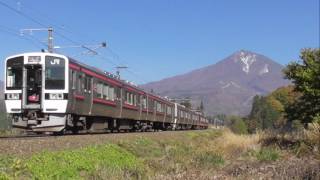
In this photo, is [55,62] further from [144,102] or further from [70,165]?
[144,102]

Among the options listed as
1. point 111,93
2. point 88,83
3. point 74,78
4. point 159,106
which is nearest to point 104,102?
point 111,93

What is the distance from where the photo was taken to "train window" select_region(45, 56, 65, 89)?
69.9 feet

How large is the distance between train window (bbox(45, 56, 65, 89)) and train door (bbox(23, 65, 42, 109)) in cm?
28

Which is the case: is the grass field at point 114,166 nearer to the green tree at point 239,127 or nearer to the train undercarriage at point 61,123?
the train undercarriage at point 61,123

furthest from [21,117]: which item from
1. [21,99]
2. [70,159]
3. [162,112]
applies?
[162,112]

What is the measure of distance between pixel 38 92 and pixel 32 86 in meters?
0.31

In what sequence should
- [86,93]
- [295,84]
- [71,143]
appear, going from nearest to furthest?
1. [71,143]
2. [86,93]
3. [295,84]

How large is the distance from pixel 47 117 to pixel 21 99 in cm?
112

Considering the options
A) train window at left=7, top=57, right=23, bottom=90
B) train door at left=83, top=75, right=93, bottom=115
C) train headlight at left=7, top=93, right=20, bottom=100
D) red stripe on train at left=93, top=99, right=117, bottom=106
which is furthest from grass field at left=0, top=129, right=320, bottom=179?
red stripe on train at left=93, top=99, right=117, bottom=106

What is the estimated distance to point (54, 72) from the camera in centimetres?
2144

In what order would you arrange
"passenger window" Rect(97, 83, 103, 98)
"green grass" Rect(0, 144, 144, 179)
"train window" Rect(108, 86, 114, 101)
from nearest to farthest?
"green grass" Rect(0, 144, 144, 179) < "passenger window" Rect(97, 83, 103, 98) < "train window" Rect(108, 86, 114, 101)

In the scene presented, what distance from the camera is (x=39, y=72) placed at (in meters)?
21.5

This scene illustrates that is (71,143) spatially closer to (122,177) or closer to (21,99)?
(122,177)

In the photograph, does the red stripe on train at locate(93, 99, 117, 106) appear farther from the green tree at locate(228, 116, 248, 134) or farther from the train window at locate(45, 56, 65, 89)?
the green tree at locate(228, 116, 248, 134)
